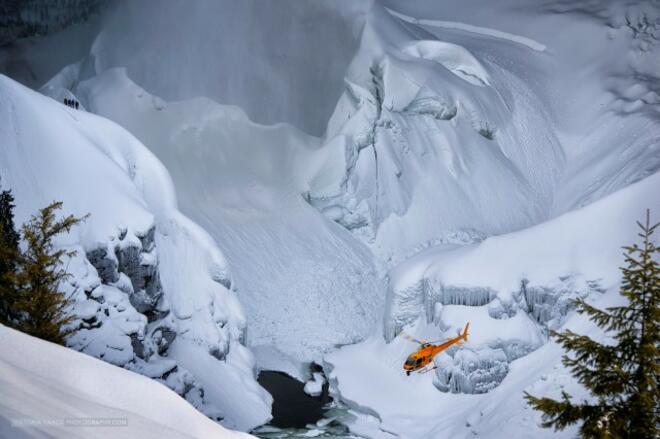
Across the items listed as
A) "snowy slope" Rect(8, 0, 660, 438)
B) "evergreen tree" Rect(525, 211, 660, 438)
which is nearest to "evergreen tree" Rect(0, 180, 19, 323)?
"evergreen tree" Rect(525, 211, 660, 438)

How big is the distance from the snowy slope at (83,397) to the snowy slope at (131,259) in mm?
16638

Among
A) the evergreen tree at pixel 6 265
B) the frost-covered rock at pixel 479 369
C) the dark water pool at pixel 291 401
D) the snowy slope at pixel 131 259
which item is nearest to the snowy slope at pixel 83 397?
the evergreen tree at pixel 6 265

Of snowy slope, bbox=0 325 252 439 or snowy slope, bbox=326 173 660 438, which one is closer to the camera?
snowy slope, bbox=0 325 252 439

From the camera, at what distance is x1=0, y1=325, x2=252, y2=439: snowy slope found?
32.1 feet

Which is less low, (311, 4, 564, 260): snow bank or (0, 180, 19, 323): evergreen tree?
(0, 180, 19, 323): evergreen tree

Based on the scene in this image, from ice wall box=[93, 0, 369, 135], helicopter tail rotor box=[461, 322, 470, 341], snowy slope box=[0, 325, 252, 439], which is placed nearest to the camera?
snowy slope box=[0, 325, 252, 439]

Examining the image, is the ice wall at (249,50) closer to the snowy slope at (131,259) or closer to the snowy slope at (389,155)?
the snowy slope at (389,155)

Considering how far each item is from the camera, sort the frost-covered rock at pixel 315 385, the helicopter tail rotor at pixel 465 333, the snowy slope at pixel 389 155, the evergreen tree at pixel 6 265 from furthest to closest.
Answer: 1. the frost-covered rock at pixel 315 385
2. the snowy slope at pixel 389 155
3. the helicopter tail rotor at pixel 465 333
4. the evergreen tree at pixel 6 265

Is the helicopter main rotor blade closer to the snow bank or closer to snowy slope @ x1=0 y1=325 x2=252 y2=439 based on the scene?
the snow bank

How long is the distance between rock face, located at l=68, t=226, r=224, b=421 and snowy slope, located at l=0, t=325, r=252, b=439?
1535cm

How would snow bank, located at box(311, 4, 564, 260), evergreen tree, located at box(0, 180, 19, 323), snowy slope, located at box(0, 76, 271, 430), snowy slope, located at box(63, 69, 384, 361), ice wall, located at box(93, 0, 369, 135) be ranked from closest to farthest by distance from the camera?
1. evergreen tree, located at box(0, 180, 19, 323)
2. snowy slope, located at box(0, 76, 271, 430)
3. snowy slope, located at box(63, 69, 384, 361)
4. snow bank, located at box(311, 4, 564, 260)
5. ice wall, located at box(93, 0, 369, 135)

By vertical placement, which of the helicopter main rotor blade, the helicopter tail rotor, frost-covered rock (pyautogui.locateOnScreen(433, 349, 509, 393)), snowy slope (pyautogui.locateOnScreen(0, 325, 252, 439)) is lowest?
the helicopter main rotor blade

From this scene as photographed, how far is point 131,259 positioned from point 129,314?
9.39ft

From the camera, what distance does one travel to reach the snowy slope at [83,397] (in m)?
9.77
